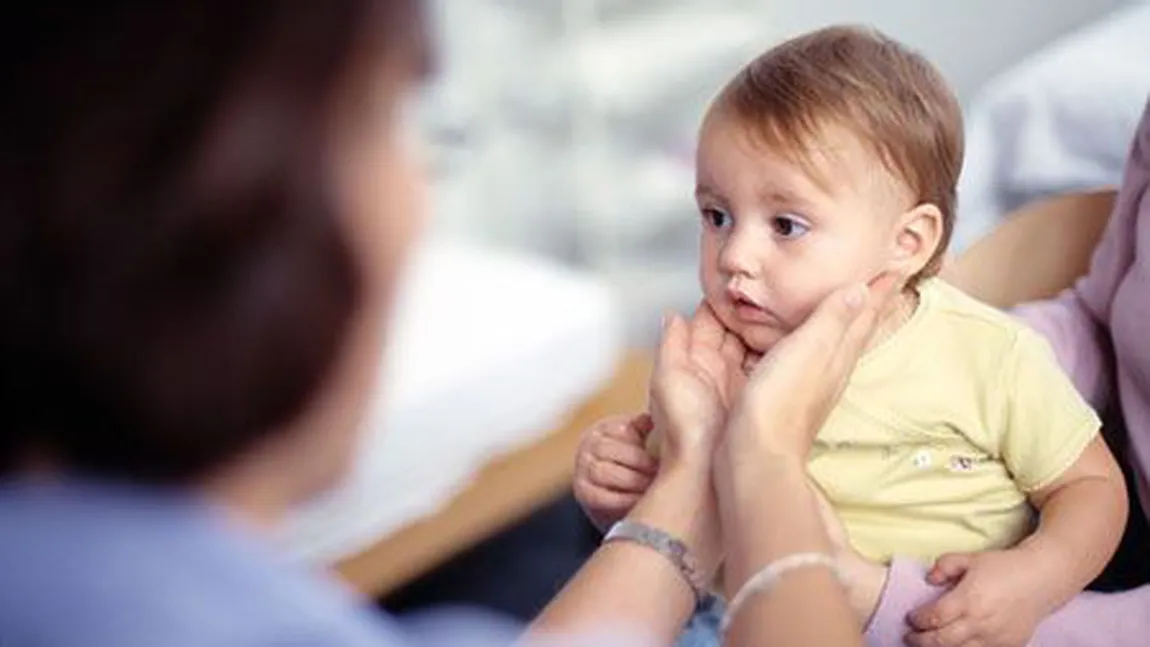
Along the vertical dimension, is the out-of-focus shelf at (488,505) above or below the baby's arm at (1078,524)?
above

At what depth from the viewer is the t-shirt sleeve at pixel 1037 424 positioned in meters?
1.02

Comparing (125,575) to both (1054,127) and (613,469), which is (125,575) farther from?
(1054,127)

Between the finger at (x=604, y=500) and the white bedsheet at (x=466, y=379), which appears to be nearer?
the finger at (x=604, y=500)

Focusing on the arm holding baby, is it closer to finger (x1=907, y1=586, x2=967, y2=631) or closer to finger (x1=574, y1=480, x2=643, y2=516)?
finger (x1=907, y1=586, x2=967, y2=631)

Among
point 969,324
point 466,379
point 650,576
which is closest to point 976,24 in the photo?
point 466,379

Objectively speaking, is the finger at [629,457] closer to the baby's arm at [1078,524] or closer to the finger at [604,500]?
the finger at [604,500]

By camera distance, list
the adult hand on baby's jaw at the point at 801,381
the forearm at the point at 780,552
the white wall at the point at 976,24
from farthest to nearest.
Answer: the white wall at the point at 976,24
the adult hand on baby's jaw at the point at 801,381
the forearm at the point at 780,552

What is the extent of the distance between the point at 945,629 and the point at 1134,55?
96cm

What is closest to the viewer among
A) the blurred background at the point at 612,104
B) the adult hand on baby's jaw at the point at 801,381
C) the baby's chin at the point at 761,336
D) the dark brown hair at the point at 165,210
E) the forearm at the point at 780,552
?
the dark brown hair at the point at 165,210

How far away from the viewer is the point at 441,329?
2068 mm

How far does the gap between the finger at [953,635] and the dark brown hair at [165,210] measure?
1.98 feet

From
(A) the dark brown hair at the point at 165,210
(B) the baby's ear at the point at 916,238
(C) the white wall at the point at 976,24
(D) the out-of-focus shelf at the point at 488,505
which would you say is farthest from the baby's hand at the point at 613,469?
(C) the white wall at the point at 976,24

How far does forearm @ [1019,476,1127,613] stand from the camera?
0.99 m

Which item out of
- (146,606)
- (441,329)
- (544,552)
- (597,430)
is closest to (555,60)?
(441,329)
